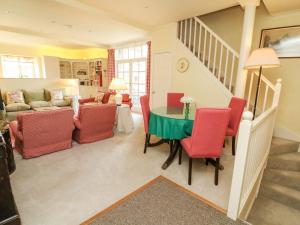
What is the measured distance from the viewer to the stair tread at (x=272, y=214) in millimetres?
1964

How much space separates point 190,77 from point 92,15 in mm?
2605

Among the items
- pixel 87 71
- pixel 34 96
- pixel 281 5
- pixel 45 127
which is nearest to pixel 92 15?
pixel 45 127

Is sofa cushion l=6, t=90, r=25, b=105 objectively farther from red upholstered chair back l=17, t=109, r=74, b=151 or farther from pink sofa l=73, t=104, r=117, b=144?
red upholstered chair back l=17, t=109, r=74, b=151

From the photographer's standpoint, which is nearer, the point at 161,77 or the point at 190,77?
the point at 190,77

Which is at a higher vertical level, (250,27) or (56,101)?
(250,27)

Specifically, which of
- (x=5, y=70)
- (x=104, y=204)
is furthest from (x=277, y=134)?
(x=5, y=70)

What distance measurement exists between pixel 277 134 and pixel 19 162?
184 inches

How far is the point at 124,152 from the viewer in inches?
115

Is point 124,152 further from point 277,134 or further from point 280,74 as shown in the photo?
point 280,74

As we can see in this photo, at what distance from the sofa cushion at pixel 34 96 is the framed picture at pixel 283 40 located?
6.62m

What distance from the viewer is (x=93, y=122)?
3203 millimetres

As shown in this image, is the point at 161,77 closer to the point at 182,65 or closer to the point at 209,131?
the point at 182,65

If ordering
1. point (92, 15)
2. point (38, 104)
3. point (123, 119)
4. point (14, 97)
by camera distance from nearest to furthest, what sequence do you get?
point (92, 15)
point (123, 119)
point (14, 97)
point (38, 104)

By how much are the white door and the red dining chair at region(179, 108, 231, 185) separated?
9.36 feet
